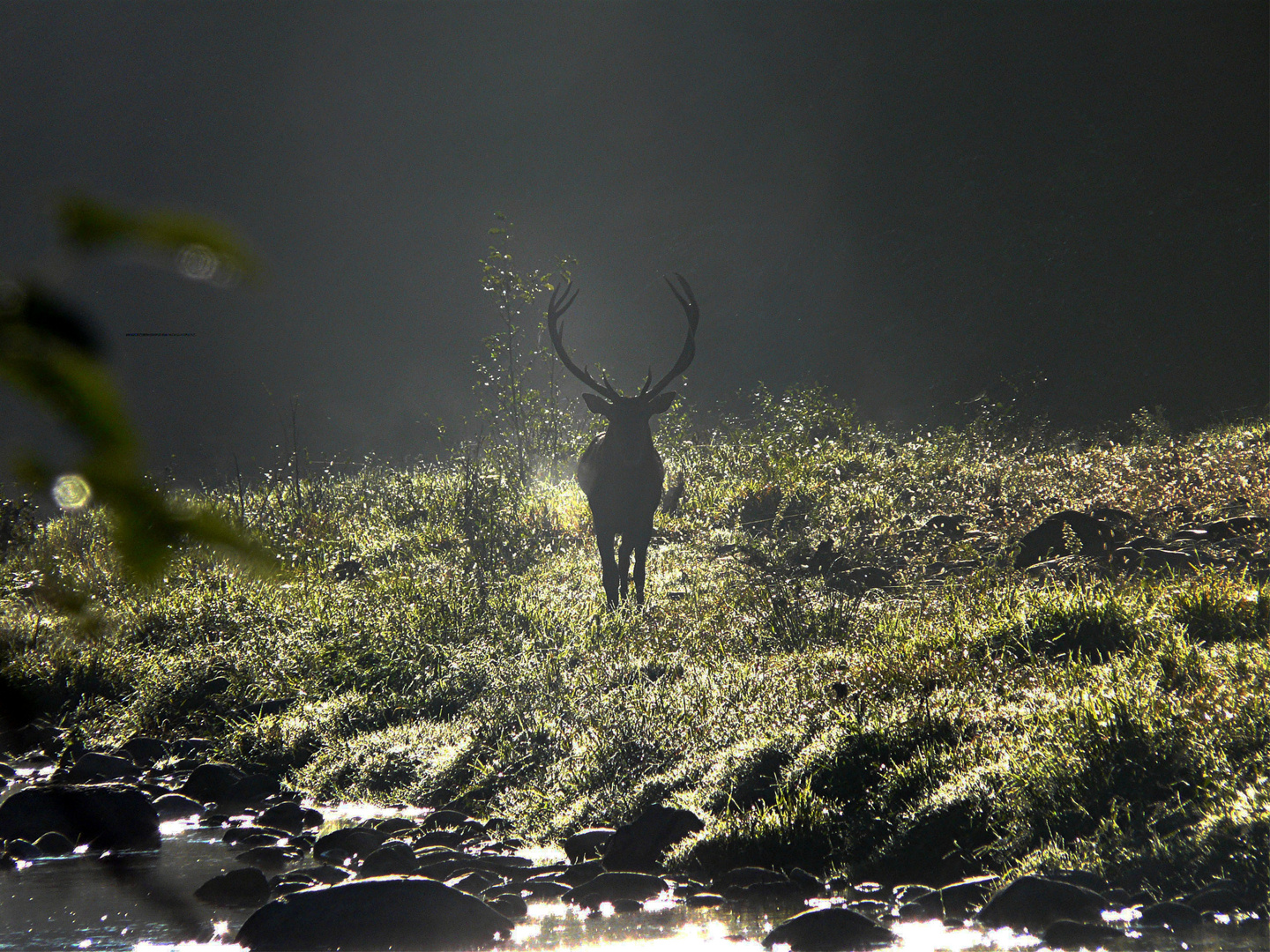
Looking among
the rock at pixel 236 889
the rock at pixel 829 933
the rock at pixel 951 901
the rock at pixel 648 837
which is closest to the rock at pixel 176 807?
the rock at pixel 236 889

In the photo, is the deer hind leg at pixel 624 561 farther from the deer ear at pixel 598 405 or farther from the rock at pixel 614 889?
the rock at pixel 614 889

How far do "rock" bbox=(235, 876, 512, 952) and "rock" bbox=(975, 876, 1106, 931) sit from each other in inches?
60.4

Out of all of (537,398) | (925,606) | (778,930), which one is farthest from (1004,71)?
(778,930)

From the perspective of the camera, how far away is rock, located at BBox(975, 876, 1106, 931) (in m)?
3.02

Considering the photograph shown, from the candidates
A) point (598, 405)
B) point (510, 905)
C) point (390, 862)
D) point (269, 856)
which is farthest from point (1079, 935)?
point (598, 405)

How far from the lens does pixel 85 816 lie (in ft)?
14.8

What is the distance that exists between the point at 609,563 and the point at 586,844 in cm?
460

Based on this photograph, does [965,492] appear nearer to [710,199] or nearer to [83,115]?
[710,199]

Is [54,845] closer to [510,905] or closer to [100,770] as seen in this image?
[100,770]

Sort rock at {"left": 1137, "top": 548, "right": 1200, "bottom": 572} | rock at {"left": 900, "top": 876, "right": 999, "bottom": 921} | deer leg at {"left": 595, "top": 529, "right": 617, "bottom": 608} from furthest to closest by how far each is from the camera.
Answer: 1. deer leg at {"left": 595, "top": 529, "right": 617, "bottom": 608}
2. rock at {"left": 1137, "top": 548, "right": 1200, "bottom": 572}
3. rock at {"left": 900, "top": 876, "right": 999, "bottom": 921}

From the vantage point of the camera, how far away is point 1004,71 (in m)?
25.4

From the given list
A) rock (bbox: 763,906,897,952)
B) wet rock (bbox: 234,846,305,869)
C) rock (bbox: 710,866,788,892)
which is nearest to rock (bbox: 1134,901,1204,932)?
rock (bbox: 763,906,897,952)

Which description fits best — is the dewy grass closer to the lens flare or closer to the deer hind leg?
the lens flare

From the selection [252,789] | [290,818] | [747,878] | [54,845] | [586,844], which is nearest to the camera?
[747,878]
